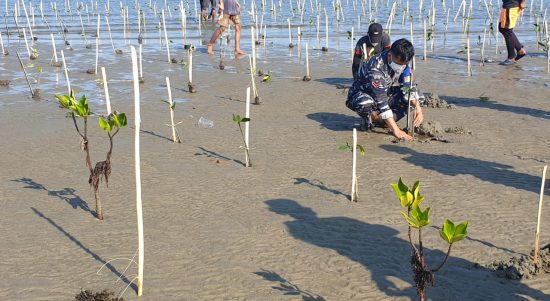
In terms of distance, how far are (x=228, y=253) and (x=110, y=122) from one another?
3.73ft

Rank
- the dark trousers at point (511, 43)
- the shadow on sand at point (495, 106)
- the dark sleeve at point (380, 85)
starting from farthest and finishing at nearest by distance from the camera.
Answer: the dark trousers at point (511, 43) < the shadow on sand at point (495, 106) < the dark sleeve at point (380, 85)

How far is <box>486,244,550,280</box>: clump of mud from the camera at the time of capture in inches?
149

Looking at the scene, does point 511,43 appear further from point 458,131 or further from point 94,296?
point 94,296

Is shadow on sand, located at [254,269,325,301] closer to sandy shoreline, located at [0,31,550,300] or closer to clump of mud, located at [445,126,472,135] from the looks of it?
sandy shoreline, located at [0,31,550,300]

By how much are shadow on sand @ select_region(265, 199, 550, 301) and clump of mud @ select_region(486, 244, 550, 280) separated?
46mm

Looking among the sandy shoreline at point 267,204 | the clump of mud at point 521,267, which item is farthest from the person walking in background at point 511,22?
the clump of mud at point 521,267

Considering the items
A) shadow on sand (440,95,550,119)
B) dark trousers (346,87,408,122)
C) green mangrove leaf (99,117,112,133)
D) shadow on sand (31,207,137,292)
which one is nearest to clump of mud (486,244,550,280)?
shadow on sand (31,207,137,292)

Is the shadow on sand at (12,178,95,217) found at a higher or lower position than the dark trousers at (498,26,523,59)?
lower

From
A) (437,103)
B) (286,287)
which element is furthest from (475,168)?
(286,287)

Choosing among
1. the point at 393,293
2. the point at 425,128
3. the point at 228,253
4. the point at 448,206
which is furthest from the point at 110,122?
the point at 425,128

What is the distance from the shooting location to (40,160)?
6301 mm

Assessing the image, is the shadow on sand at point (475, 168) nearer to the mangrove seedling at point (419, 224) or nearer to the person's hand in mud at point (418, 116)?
the person's hand in mud at point (418, 116)

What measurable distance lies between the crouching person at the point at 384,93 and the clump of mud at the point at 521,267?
2.90 metres

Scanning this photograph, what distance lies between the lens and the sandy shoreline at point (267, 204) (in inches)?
150
